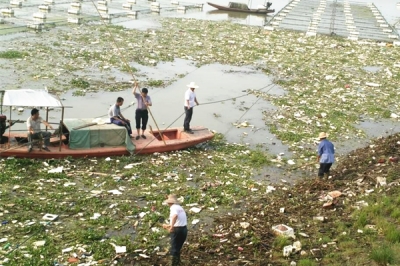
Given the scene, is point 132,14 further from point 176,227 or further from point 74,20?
point 176,227

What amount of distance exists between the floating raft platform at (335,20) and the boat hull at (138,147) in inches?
827

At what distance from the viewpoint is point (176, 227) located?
7668 mm

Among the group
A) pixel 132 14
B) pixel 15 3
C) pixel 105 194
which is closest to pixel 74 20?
pixel 132 14

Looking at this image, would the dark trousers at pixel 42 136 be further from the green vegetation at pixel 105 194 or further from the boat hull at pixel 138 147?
the green vegetation at pixel 105 194

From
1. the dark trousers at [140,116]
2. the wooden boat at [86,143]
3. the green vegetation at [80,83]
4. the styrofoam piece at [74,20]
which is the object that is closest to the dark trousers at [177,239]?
the wooden boat at [86,143]

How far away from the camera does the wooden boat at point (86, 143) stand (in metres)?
11.4

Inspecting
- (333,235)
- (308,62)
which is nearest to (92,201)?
(333,235)

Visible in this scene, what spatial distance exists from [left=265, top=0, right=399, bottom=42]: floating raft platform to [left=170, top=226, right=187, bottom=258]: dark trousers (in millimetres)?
26712

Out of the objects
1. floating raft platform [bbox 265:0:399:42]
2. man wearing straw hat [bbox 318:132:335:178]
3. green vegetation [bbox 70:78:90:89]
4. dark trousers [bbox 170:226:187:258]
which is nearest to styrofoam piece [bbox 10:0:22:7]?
floating raft platform [bbox 265:0:399:42]

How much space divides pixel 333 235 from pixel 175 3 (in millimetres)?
36263

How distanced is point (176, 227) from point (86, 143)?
5.11m

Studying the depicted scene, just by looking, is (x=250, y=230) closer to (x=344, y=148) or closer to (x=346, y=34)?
(x=344, y=148)

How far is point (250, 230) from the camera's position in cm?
893

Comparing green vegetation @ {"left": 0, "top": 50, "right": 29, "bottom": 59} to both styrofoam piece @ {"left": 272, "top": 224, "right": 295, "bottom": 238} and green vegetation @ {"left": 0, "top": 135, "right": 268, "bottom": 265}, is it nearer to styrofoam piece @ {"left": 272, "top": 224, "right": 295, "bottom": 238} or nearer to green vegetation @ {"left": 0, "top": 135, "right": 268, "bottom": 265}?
green vegetation @ {"left": 0, "top": 135, "right": 268, "bottom": 265}
